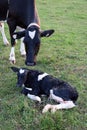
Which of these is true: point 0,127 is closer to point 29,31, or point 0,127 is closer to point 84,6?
point 29,31

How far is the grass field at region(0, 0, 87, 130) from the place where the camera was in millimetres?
5098

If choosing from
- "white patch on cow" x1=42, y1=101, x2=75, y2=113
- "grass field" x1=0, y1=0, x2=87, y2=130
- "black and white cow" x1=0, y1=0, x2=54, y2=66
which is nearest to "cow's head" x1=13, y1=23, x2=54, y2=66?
"black and white cow" x1=0, y1=0, x2=54, y2=66

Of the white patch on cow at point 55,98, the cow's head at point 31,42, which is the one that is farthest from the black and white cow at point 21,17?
the white patch on cow at point 55,98

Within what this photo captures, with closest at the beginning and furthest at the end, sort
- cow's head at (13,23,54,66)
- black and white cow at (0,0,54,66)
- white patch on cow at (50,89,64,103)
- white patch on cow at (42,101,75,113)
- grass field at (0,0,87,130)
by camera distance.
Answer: grass field at (0,0,87,130), white patch on cow at (42,101,75,113), white patch on cow at (50,89,64,103), cow's head at (13,23,54,66), black and white cow at (0,0,54,66)

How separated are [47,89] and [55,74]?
1.38 metres

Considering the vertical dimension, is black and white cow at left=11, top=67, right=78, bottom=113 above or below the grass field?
above

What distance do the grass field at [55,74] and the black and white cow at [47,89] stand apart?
0.37 feet

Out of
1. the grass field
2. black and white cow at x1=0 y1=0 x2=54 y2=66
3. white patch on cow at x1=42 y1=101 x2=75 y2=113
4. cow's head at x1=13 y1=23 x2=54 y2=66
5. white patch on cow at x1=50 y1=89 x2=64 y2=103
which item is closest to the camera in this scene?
the grass field

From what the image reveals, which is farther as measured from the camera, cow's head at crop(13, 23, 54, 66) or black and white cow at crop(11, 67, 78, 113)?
cow's head at crop(13, 23, 54, 66)

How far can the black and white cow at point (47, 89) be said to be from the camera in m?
5.37

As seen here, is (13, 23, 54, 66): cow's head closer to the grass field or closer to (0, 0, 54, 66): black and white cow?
(0, 0, 54, 66): black and white cow

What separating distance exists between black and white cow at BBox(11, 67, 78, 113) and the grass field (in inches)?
4.5

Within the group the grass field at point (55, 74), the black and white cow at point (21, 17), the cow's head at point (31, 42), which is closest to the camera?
the grass field at point (55, 74)

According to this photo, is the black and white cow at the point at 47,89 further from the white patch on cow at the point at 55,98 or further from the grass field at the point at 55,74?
the grass field at the point at 55,74
